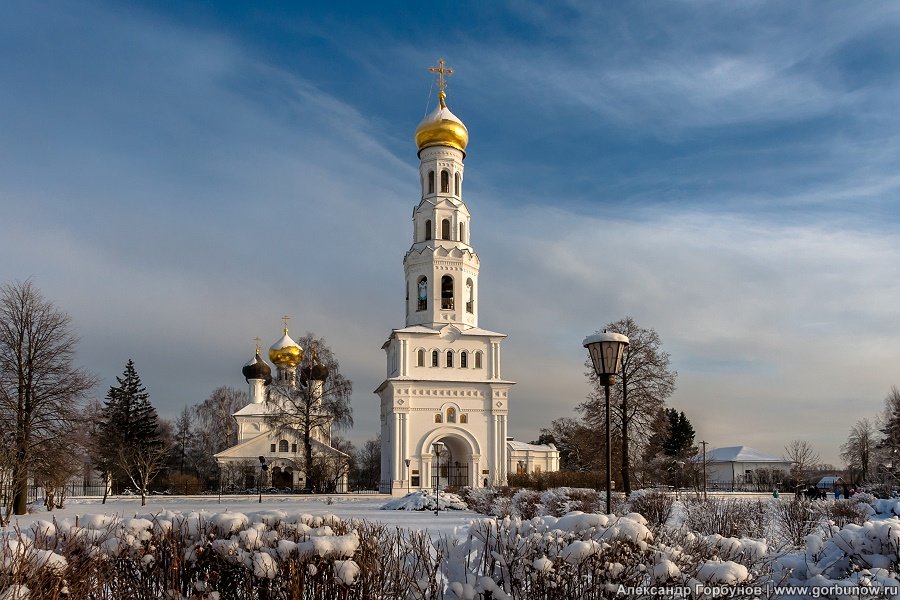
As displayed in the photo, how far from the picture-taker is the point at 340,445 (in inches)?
2066

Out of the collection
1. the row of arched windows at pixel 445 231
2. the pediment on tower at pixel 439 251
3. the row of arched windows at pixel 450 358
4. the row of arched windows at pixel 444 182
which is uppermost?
the row of arched windows at pixel 444 182

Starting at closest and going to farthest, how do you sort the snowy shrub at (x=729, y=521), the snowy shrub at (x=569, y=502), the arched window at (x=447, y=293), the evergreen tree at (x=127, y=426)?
the snowy shrub at (x=729, y=521) → the snowy shrub at (x=569, y=502) → the arched window at (x=447, y=293) → the evergreen tree at (x=127, y=426)

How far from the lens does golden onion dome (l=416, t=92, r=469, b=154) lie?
41.6 meters

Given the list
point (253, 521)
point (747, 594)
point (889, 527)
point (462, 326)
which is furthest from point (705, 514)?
point (462, 326)

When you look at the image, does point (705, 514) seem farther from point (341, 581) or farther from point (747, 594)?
point (341, 581)

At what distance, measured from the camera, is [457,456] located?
40562 mm

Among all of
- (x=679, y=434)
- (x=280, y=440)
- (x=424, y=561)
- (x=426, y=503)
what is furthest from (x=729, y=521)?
(x=679, y=434)

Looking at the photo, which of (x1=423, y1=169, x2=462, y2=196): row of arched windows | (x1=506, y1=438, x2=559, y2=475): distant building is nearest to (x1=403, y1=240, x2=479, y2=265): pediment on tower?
(x1=423, y1=169, x2=462, y2=196): row of arched windows

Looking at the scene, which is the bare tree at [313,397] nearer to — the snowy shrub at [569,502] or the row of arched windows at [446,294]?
the row of arched windows at [446,294]

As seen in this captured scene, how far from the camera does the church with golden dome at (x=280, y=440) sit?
133 ft

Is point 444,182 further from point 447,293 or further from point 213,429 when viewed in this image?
point 213,429

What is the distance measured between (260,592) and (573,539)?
2.11 meters

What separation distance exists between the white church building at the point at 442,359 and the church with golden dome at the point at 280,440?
290cm

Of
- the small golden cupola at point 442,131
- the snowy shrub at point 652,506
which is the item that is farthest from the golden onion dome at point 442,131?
the snowy shrub at point 652,506
